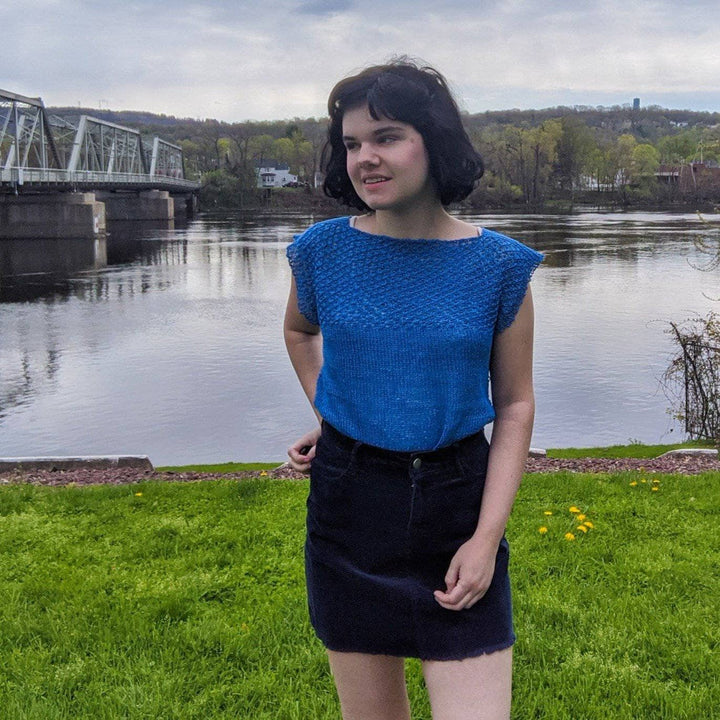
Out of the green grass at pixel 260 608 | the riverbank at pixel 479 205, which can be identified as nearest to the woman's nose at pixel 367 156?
the green grass at pixel 260 608

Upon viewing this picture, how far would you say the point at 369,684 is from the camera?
206 centimetres

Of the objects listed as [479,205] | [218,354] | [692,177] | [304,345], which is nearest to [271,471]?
[304,345]

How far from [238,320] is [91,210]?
3786 centimetres

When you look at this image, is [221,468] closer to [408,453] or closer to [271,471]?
[271,471]

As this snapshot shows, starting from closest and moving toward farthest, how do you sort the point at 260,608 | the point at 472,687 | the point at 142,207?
the point at 472,687 → the point at 260,608 → the point at 142,207

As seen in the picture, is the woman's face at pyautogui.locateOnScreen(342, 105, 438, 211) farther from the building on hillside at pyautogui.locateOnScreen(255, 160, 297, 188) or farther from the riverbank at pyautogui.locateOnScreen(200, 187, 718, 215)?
the building on hillside at pyautogui.locateOnScreen(255, 160, 297, 188)

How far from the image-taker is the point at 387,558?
1.95 metres

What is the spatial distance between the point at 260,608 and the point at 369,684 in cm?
225

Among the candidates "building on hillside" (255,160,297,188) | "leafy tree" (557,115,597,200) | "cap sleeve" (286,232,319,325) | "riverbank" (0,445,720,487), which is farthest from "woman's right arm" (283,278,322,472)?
"building on hillside" (255,160,297,188)

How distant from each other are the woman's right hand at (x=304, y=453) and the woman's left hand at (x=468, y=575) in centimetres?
42

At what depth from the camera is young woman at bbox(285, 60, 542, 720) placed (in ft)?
6.21

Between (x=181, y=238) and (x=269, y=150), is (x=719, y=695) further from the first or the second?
(x=269, y=150)

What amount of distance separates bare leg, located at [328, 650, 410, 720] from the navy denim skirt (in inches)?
2.1

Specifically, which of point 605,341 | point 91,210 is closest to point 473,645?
point 605,341
